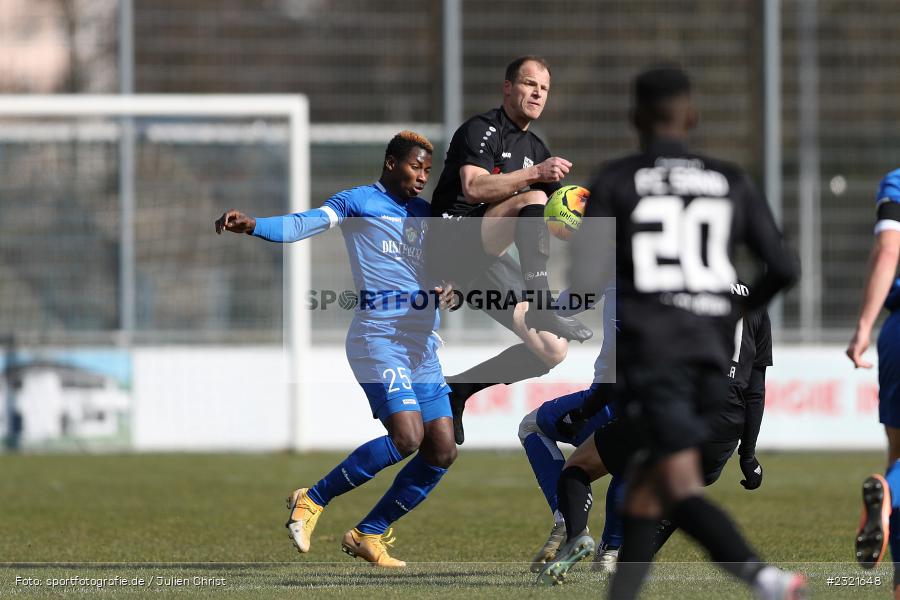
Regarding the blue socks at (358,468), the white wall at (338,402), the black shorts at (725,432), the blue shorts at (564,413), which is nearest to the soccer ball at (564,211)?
the blue shorts at (564,413)

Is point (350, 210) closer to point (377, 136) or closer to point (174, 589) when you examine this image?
point (174, 589)

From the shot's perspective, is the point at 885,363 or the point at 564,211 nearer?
the point at 885,363

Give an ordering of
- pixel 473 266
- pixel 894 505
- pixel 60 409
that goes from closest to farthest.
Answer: pixel 894 505
pixel 473 266
pixel 60 409

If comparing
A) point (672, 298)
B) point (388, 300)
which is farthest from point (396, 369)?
point (672, 298)

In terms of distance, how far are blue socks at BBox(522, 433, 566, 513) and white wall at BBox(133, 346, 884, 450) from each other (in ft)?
30.3

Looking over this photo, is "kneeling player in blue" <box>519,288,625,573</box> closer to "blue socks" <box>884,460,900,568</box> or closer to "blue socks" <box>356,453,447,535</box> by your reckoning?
"blue socks" <box>356,453,447,535</box>

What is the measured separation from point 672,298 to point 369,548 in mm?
3646

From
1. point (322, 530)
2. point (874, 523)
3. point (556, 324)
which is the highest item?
point (556, 324)

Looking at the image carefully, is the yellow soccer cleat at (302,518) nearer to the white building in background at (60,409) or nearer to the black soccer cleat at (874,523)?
the black soccer cleat at (874,523)

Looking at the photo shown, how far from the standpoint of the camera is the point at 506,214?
28.1ft

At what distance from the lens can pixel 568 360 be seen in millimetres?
17922

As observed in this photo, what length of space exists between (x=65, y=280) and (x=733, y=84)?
908cm

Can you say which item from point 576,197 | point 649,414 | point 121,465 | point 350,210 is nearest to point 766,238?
point 649,414

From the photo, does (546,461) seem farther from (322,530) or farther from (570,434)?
(322,530)
